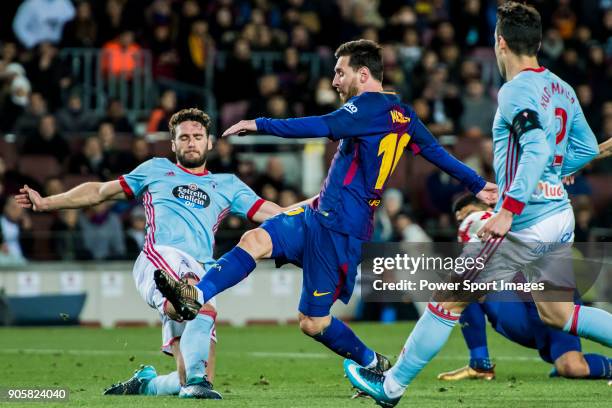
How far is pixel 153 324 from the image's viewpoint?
16156 millimetres

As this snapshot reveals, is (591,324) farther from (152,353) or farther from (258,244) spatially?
(152,353)

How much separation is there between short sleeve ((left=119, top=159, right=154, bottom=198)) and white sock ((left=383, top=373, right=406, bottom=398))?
97.0 inches

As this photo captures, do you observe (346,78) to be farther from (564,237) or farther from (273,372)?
(273,372)

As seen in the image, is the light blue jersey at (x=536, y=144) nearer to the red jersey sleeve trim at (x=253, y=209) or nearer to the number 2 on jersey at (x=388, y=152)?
the number 2 on jersey at (x=388, y=152)

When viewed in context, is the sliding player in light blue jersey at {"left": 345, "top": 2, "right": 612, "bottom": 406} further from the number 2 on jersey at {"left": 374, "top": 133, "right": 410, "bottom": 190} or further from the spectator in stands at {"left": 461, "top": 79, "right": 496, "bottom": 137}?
the spectator in stands at {"left": 461, "top": 79, "right": 496, "bottom": 137}

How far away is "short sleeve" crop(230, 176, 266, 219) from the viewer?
8.89m

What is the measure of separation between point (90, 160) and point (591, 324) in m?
10.7

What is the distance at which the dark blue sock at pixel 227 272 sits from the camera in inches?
297

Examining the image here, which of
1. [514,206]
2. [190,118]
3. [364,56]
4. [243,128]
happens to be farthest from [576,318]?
[190,118]

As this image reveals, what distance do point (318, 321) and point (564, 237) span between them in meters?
1.62

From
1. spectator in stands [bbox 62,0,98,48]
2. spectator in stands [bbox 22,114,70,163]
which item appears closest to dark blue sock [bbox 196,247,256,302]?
spectator in stands [bbox 22,114,70,163]

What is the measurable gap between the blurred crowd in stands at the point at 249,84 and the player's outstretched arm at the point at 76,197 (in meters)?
7.32

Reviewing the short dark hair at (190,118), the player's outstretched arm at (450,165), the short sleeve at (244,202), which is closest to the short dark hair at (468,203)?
the player's outstretched arm at (450,165)

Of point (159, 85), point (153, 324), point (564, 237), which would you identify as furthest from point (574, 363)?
point (159, 85)
